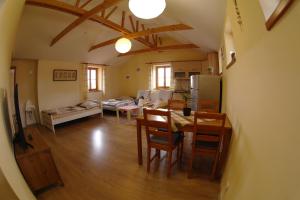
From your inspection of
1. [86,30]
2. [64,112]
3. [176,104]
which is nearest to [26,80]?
[64,112]

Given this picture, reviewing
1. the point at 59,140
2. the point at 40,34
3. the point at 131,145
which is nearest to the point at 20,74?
the point at 40,34

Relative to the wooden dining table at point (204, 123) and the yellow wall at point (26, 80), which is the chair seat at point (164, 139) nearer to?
the wooden dining table at point (204, 123)

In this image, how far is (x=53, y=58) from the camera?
15.9 ft

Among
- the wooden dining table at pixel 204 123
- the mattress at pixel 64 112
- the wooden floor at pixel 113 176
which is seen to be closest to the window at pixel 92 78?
the mattress at pixel 64 112

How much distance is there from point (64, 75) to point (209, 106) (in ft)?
15.2

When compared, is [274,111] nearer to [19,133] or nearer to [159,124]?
[159,124]

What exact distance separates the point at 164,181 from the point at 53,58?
4.80 m

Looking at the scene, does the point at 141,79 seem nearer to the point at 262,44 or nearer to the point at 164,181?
the point at 164,181

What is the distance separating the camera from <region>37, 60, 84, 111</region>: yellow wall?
4.70 metres

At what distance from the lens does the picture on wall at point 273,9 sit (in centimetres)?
62

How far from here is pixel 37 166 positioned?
191 cm

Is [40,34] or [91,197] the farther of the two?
[40,34]

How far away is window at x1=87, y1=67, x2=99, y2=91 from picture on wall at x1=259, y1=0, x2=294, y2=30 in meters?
6.31

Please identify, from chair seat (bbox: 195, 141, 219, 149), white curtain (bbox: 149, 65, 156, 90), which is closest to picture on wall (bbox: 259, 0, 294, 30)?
chair seat (bbox: 195, 141, 219, 149)
